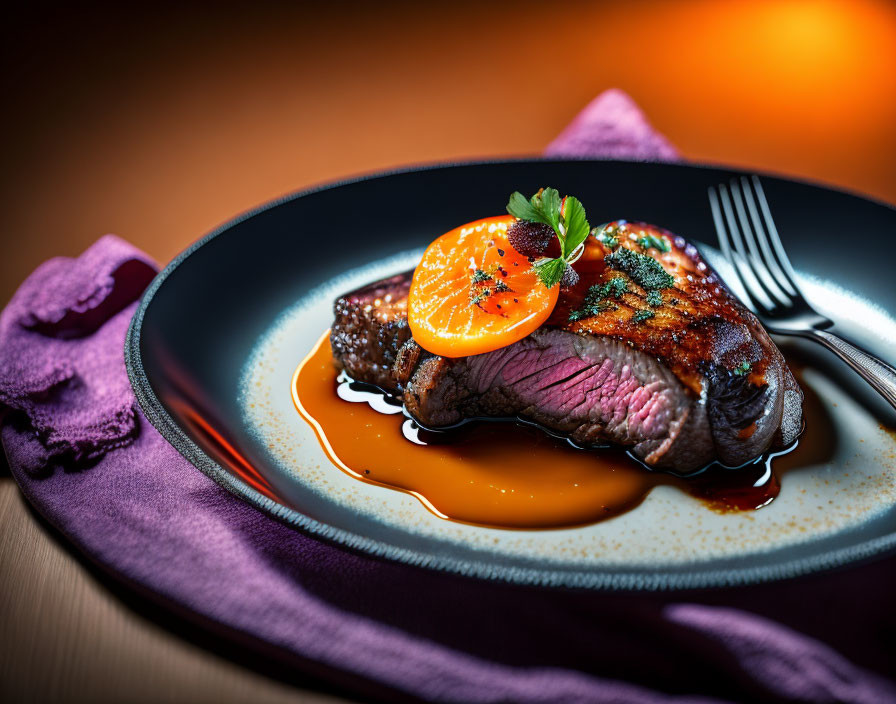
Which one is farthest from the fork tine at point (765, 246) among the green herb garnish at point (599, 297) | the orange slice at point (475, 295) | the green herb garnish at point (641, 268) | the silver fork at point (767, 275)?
the orange slice at point (475, 295)

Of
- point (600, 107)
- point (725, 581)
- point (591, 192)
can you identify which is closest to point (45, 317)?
point (591, 192)

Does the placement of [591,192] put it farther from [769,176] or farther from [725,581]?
[725,581]

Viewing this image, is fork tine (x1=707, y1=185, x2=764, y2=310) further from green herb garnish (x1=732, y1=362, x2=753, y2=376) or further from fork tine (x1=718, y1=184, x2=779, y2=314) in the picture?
green herb garnish (x1=732, y1=362, x2=753, y2=376)

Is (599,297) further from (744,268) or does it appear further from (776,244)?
(776,244)

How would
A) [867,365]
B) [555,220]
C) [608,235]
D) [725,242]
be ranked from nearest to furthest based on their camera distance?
[555,220]
[867,365]
[608,235]
[725,242]

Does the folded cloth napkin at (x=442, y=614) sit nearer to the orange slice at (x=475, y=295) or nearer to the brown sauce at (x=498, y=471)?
the brown sauce at (x=498, y=471)

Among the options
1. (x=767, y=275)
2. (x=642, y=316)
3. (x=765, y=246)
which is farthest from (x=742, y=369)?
(x=765, y=246)
